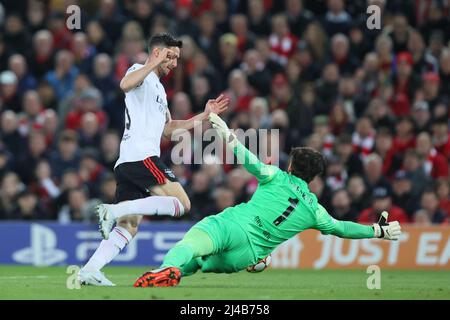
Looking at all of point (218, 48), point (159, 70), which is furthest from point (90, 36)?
point (159, 70)

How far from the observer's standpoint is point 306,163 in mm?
9531

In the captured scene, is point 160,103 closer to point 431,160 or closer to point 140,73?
point 140,73

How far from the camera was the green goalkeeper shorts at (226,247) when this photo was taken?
937cm

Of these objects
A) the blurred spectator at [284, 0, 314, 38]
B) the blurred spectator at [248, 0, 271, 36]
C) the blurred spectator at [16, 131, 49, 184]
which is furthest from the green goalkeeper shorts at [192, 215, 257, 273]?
the blurred spectator at [284, 0, 314, 38]

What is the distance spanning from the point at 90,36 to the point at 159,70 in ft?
27.1

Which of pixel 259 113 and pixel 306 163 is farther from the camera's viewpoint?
pixel 259 113

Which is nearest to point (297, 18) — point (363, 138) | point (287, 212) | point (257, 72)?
point (257, 72)

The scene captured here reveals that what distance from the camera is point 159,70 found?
10.5m

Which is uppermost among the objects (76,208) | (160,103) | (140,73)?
(140,73)

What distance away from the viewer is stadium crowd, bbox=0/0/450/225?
1630 centimetres

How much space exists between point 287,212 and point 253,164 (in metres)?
0.60

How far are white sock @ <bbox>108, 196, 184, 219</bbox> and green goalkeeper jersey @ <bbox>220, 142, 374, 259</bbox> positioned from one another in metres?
0.52

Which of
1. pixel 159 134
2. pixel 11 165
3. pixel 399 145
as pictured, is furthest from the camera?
pixel 399 145
